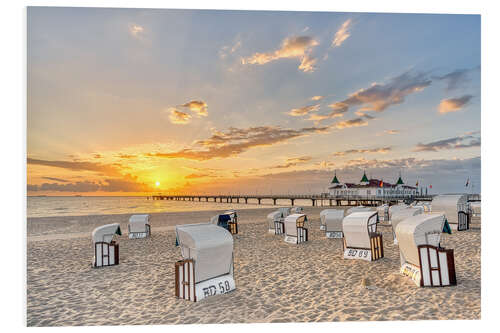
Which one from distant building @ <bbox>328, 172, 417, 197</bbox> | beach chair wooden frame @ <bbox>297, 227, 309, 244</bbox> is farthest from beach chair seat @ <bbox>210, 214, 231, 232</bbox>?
distant building @ <bbox>328, 172, 417, 197</bbox>

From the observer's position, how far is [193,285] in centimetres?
645

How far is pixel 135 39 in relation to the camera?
11.8m

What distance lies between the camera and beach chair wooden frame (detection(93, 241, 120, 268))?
9.94 m

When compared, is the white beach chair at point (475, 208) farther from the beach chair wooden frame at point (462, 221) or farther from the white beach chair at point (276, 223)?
the white beach chair at point (276, 223)

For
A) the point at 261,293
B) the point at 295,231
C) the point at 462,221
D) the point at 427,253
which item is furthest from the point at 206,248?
the point at 462,221

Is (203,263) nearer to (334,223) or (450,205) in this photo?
(334,223)

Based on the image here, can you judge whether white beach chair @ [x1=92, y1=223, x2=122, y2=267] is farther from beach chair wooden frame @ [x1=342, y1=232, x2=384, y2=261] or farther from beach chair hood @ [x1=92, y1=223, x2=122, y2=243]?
beach chair wooden frame @ [x1=342, y1=232, x2=384, y2=261]

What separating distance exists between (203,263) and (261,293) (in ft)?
5.33

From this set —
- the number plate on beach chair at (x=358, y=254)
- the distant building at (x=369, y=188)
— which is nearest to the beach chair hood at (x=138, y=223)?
the number plate on beach chair at (x=358, y=254)

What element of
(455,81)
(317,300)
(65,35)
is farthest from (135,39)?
(455,81)

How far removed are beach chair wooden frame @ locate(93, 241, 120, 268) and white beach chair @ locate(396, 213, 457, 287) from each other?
9.45 m

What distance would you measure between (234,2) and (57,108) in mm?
9924

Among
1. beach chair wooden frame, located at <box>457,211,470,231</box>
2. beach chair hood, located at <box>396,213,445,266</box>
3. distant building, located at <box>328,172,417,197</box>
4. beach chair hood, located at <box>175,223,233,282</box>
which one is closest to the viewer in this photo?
beach chair hood, located at <box>175,223,233,282</box>

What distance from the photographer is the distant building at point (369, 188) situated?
2859 inches
